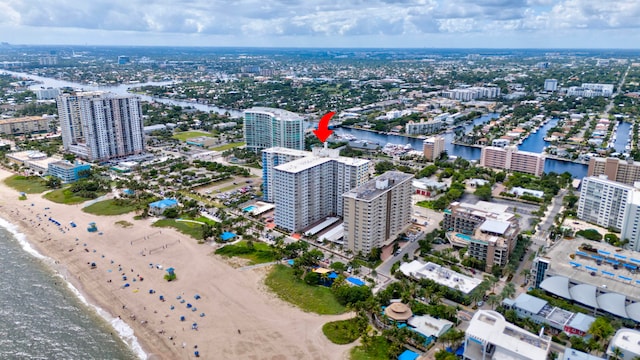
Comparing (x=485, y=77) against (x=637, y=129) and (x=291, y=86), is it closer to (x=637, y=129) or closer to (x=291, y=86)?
(x=291, y=86)

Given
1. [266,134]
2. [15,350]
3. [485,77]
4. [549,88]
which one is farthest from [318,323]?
[485,77]

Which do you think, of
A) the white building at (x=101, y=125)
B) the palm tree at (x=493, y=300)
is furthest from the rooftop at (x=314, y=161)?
the white building at (x=101, y=125)

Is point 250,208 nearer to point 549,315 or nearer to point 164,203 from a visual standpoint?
point 164,203

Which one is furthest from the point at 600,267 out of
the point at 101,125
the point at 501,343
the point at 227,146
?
the point at 101,125

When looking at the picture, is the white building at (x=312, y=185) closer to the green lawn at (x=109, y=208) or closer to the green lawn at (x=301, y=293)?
the green lawn at (x=301, y=293)

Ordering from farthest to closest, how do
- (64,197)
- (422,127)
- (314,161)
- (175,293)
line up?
(422,127) → (64,197) → (314,161) → (175,293)

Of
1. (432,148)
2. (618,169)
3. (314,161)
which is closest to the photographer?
(314,161)

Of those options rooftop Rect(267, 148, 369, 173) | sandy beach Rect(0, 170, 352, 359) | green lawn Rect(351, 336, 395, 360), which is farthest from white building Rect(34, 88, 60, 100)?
green lawn Rect(351, 336, 395, 360)
